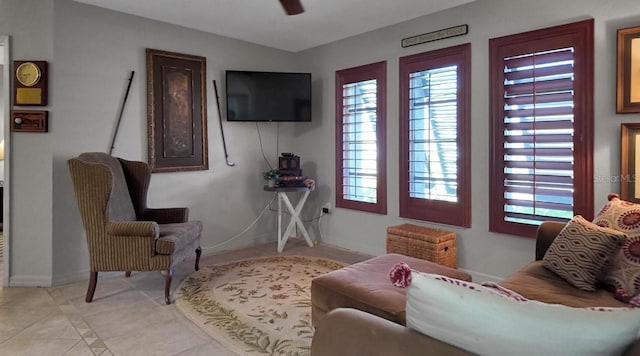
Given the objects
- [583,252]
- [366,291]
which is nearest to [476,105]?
[583,252]

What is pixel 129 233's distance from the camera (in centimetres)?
303

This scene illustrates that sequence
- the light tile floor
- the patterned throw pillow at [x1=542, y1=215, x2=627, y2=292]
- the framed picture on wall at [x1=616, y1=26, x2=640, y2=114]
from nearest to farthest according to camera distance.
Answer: the patterned throw pillow at [x1=542, y1=215, x2=627, y2=292] → the light tile floor → the framed picture on wall at [x1=616, y1=26, x2=640, y2=114]

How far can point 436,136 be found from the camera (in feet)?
12.7

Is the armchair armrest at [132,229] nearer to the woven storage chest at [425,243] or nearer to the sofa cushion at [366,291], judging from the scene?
the sofa cushion at [366,291]

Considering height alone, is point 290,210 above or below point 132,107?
below

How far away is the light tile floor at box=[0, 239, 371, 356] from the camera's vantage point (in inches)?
94.4

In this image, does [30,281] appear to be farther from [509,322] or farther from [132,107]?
[509,322]

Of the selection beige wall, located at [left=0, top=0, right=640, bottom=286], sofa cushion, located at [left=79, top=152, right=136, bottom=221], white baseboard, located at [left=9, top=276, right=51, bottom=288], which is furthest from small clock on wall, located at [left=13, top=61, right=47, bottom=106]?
white baseboard, located at [left=9, top=276, right=51, bottom=288]

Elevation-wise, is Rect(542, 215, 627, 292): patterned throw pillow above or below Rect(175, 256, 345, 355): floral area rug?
above

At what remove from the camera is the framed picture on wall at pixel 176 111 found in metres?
4.07

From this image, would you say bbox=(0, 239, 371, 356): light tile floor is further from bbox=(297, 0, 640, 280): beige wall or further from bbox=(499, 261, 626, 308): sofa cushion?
bbox=(297, 0, 640, 280): beige wall

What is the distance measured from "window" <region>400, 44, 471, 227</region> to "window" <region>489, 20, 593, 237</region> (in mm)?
267

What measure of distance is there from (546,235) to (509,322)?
1.98m

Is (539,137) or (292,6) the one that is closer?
(292,6)
